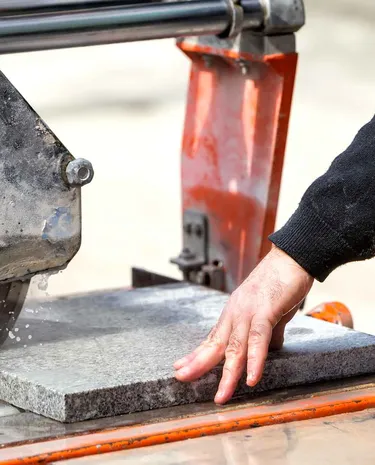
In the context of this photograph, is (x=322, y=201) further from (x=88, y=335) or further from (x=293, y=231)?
(x=88, y=335)

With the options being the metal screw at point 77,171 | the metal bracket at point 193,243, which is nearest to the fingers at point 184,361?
the metal screw at point 77,171

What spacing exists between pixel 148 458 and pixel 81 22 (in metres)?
0.98

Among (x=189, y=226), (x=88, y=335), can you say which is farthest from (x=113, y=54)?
(x=88, y=335)

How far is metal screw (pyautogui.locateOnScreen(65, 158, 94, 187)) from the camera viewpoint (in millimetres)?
2396

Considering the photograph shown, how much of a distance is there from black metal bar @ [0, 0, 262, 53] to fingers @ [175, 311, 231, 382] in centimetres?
68

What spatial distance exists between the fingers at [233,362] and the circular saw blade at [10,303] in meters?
0.49

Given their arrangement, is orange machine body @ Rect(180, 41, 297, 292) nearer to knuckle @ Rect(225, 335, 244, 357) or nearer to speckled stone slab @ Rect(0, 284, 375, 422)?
speckled stone slab @ Rect(0, 284, 375, 422)

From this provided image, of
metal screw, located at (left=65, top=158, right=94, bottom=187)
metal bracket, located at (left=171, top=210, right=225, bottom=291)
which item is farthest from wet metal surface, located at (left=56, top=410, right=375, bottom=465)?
metal bracket, located at (left=171, top=210, right=225, bottom=291)

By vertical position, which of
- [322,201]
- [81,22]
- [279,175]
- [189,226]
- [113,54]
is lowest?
[113,54]

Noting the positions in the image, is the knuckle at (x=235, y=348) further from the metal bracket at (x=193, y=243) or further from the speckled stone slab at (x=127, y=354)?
the metal bracket at (x=193, y=243)

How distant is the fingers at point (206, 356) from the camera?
2.26 meters

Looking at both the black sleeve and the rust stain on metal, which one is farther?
the black sleeve

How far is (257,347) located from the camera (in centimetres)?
225

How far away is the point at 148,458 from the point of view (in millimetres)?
2039
